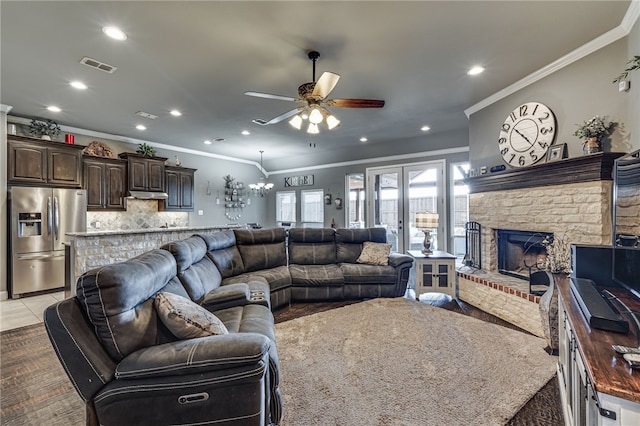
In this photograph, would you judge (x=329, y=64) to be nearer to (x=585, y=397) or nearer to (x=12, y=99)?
(x=585, y=397)

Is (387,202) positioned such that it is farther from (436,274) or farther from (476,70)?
(476,70)

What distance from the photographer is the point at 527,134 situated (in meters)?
3.60

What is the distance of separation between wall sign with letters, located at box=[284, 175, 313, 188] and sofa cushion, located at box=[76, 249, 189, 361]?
22.7ft

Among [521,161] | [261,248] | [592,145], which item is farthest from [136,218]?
[592,145]

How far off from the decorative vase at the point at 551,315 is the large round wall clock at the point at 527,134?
172cm

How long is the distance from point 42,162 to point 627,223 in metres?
7.04

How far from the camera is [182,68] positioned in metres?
3.21

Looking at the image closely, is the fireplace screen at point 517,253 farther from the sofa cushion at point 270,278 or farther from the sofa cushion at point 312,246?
the sofa cushion at point 270,278

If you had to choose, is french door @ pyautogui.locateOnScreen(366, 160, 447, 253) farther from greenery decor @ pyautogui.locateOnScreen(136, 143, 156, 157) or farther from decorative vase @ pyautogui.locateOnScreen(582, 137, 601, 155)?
greenery decor @ pyautogui.locateOnScreen(136, 143, 156, 157)

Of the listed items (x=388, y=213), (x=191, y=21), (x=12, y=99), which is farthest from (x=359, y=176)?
(x=12, y=99)

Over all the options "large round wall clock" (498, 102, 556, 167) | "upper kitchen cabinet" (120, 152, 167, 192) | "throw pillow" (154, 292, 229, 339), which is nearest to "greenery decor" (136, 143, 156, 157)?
"upper kitchen cabinet" (120, 152, 167, 192)

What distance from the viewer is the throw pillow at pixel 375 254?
429cm

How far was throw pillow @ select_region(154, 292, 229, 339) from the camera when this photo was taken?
153 cm

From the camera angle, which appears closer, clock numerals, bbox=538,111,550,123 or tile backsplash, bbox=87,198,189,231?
clock numerals, bbox=538,111,550,123
